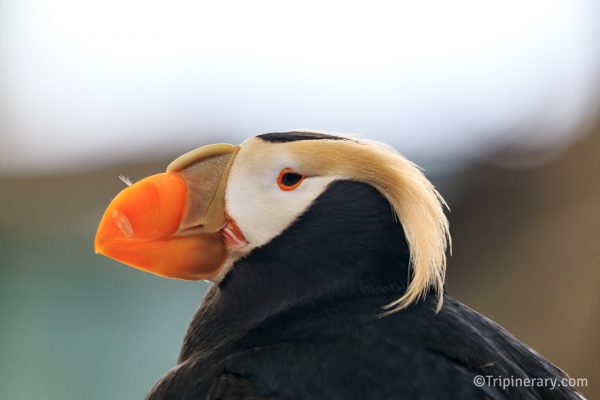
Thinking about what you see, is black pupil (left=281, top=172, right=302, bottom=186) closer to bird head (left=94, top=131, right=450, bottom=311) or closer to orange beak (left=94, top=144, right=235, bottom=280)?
bird head (left=94, top=131, right=450, bottom=311)

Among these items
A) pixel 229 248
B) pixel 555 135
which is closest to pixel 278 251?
pixel 229 248

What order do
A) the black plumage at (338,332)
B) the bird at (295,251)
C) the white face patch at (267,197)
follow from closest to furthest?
the black plumage at (338,332) < the bird at (295,251) < the white face patch at (267,197)

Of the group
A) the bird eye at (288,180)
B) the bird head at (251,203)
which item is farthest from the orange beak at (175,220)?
the bird eye at (288,180)

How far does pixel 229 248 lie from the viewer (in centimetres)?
167

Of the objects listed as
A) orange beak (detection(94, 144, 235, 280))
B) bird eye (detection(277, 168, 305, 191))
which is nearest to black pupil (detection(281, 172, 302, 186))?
bird eye (detection(277, 168, 305, 191))

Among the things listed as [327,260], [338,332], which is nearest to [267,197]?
[327,260]

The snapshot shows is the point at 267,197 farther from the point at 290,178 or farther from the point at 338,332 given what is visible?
the point at 338,332

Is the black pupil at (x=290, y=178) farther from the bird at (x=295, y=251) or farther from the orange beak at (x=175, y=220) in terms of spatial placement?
Answer: the orange beak at (x=175, y=220)

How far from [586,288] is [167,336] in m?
→ 1.72

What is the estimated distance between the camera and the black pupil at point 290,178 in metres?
1.64

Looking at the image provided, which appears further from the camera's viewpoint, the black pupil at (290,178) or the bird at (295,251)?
the black pupil at (290,178)

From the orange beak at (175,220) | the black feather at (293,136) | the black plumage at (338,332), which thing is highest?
the black feather at (293,136)

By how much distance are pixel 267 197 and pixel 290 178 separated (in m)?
0.05

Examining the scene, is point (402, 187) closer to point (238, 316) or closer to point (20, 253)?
point (238, 316)
